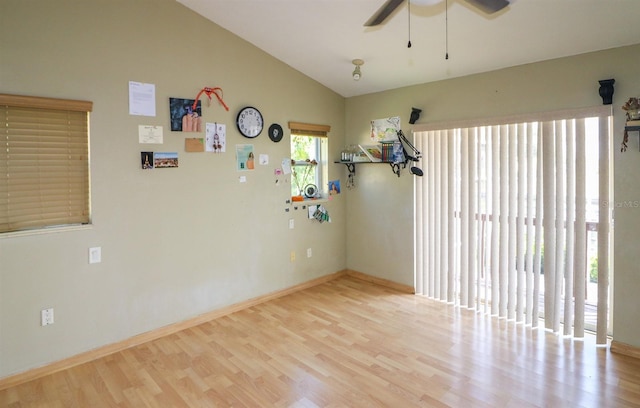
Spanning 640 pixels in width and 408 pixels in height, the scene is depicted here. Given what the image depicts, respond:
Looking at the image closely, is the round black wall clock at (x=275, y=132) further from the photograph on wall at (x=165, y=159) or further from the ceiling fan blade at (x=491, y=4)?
the ceiling fan blade at (x=491, y=4)

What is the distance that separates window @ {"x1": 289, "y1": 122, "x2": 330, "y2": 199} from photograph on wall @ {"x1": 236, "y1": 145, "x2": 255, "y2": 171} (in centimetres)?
61

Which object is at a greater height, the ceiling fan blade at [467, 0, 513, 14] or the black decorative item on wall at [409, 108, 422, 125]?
the ceiling fan blade at [467, 0, 513, 14]

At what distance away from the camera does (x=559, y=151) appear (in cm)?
313

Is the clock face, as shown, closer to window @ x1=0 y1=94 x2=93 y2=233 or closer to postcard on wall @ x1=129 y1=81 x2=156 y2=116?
postcard on wall @ x1=129 y1=81 x2=156 y2=116

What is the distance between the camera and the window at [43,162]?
257cm

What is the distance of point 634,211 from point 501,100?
4.54 feet

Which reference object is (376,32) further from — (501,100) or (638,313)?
(638,313)

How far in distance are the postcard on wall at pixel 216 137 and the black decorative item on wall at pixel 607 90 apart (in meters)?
3.21

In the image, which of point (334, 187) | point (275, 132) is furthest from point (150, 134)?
point (334, 187)

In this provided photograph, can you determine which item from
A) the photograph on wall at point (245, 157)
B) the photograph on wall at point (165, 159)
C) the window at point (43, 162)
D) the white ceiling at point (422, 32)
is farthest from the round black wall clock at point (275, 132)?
the window at point (43, 162)

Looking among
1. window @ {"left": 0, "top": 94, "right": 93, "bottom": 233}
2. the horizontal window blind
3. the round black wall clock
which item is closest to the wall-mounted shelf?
the horizontal window blind

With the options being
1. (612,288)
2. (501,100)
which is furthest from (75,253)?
(612,288)

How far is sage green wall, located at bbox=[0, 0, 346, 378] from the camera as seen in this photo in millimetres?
2648

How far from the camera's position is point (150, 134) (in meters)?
3.19
